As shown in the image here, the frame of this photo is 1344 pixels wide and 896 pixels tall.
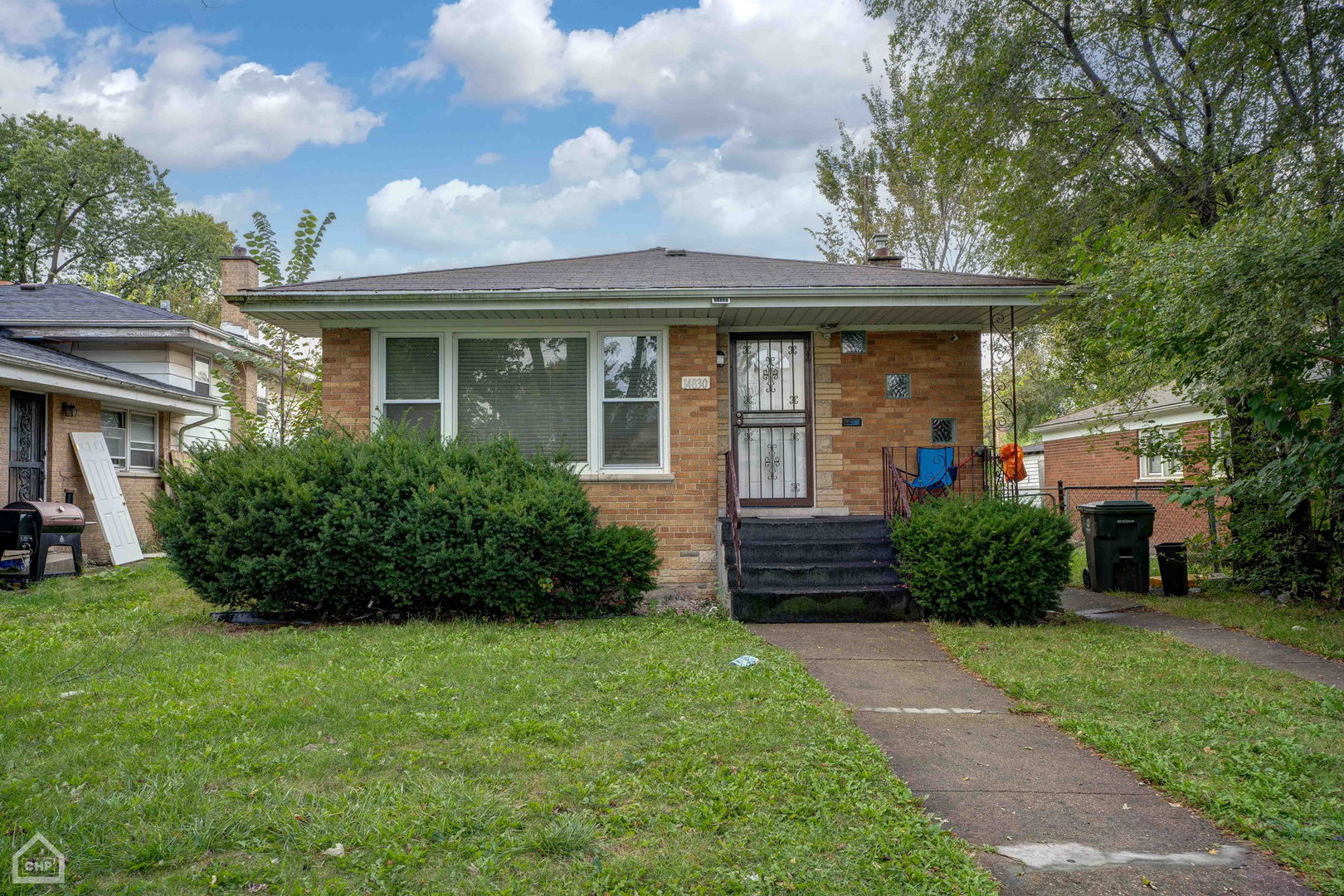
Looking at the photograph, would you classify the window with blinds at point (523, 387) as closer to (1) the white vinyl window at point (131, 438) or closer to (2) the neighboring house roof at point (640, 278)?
(2) the neighboring house roof at point (640, 278)

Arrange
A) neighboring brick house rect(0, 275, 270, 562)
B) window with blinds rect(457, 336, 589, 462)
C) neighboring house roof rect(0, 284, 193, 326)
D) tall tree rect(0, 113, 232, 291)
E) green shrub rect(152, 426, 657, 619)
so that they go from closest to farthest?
green shrub rect(152, 426, 657, 619) < window with blinds rect(457, 336, 589, 462) < neighboring brick house rect(0, 275, 270, 562) < neighboring house roof rect(0, 284, 193, 326) < tall tree rect(0, 113, 232, 291)

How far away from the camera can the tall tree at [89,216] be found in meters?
31.4

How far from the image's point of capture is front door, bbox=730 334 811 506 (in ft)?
32.5

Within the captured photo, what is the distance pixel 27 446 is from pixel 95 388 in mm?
1170

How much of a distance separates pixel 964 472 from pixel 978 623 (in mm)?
2442

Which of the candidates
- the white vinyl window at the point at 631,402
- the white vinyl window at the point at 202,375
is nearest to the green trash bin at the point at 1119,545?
the white vinyl window at the point at 631,402

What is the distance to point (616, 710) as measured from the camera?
4574mm

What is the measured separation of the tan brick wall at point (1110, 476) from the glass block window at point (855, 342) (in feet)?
17.0

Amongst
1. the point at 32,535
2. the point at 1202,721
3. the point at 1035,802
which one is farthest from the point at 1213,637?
the point at 32,535

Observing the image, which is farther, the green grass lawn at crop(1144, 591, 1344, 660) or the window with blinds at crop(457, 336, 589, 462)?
the window with blinds at crop(457, 336, 589, 462)

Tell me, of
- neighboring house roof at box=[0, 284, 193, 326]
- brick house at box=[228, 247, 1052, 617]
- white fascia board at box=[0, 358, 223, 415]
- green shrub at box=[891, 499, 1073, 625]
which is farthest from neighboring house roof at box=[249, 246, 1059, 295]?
neighboring house roof at box=[0, 284, 193, 326]

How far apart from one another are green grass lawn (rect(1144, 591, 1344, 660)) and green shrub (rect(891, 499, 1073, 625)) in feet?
5.67

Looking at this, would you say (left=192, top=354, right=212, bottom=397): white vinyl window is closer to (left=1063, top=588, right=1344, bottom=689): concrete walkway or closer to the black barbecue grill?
the black barbecue grill

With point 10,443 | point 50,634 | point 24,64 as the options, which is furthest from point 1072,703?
point 10,443
